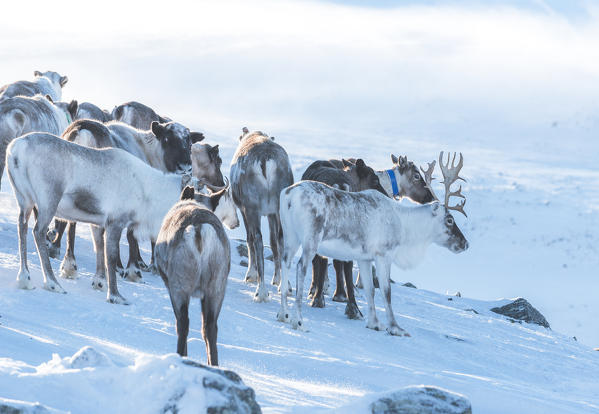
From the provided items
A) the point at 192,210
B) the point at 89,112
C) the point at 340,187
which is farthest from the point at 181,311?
the point at 89,112

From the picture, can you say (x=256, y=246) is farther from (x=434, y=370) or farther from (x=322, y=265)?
(x=434, y=370)

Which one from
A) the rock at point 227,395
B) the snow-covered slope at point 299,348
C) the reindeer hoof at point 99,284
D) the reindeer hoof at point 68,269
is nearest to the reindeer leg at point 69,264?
the reindeer hoof at point 68,269

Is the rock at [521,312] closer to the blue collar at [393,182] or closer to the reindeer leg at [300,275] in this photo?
the blue collar at [393,182]

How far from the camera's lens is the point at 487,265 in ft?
74.8

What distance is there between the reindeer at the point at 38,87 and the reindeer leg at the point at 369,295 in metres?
7.20

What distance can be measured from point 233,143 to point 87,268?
84.8ft

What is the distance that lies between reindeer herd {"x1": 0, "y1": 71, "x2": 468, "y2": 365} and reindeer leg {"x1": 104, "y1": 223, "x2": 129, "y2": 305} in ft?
0.04

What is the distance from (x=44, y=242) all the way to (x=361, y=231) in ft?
10.4

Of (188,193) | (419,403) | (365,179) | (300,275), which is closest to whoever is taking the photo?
(419,403)

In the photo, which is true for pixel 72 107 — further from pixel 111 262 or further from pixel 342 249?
pixel 342 249

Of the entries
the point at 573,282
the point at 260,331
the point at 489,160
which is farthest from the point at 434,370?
the point at 489,160

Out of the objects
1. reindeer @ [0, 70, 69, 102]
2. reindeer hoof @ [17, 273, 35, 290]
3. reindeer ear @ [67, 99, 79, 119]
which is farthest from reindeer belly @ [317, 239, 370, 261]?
reindeer @ [0, 70, 69, 102]

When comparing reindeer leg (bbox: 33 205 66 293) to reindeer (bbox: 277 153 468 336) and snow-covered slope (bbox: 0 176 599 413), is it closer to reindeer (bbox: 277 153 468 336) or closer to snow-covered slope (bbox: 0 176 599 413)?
snow-covered slope (bbox: 0 176 599 413)

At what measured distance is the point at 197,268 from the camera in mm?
6297
